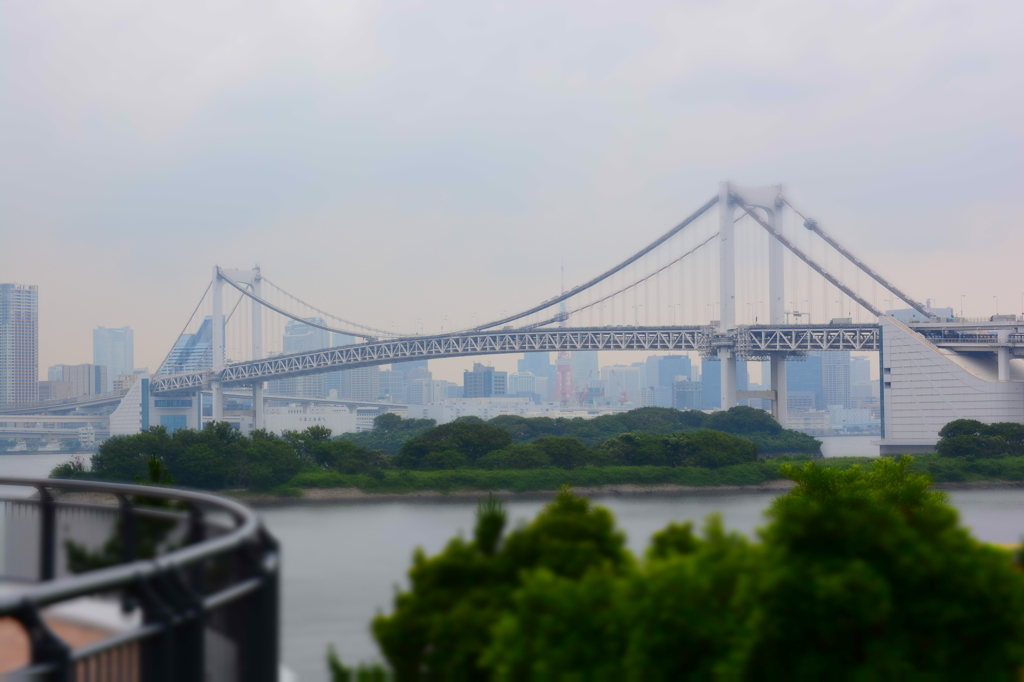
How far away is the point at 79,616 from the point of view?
2.34 meters

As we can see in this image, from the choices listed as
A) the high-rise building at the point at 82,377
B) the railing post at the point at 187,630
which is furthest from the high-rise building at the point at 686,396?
the railing post at the point at 187,630

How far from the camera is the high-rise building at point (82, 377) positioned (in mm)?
56062

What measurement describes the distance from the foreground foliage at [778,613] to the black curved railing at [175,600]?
47.7 inches

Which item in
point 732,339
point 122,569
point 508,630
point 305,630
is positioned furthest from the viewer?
point 732,339

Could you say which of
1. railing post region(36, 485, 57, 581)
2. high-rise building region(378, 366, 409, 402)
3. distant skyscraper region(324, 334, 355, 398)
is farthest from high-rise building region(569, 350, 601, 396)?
railing post region(36, 485, 57, 581)

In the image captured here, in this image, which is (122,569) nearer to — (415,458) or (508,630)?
(508,630)

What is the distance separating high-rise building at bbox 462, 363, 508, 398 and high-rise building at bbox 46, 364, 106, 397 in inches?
1227

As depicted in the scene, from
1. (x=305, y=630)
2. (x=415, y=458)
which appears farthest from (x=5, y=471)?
(x=305, y=630)

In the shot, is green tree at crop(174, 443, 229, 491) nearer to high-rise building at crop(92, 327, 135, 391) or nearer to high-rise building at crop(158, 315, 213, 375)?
high-rise building at crop(158, 315, 213, 375)

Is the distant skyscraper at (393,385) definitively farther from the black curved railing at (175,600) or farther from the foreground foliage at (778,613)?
the black curved railing at (175,600)

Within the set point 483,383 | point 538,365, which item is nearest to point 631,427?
point 483,383

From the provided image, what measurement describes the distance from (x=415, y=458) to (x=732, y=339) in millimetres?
11285

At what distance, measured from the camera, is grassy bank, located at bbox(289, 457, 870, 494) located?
24641mm

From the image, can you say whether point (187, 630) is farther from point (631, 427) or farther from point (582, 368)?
point (582, 368)
